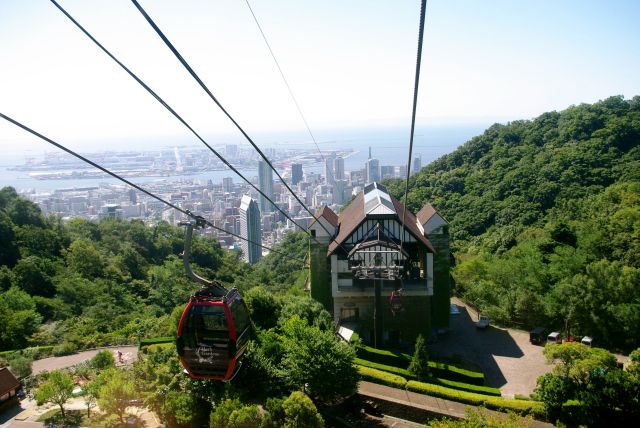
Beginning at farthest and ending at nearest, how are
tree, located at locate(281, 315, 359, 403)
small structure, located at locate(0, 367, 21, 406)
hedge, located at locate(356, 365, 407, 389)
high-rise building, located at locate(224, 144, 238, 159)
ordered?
1. high-rise building, located at locate(224, 144, 238, 159)
2. small structure, located at locate(0, 367, 21, 406)
3. hedge, located at locate(356, 365, 407, 389)
4. tree, located at locate(281, 315, 359, 403)

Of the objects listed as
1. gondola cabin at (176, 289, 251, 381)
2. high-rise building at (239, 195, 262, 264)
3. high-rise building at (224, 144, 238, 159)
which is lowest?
high-rise building at (239, 195, 262, 264)

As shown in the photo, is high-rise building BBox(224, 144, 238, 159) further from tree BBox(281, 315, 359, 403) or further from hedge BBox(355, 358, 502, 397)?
tree BBox(281, 315, 359, 403)

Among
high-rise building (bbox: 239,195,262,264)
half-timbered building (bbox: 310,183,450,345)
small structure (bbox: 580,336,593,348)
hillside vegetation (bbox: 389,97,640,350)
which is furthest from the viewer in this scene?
high-rise building (bbox: 239,195,262,264)

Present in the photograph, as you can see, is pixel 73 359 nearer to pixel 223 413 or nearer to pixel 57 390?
pixel 57 390

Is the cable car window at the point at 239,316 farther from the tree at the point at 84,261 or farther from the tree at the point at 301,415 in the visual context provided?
the tree at the point at 84,261

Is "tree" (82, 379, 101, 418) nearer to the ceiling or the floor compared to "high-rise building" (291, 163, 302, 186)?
nearer to the floor

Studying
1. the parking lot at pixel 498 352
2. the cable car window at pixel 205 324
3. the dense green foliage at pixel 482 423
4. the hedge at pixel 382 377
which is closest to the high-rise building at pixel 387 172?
the parking lot at pixel 498 352

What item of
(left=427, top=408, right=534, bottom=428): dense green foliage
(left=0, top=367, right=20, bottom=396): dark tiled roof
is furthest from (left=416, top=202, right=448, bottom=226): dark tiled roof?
(left=0, top=367, right=20, bottom=396): dark tiled roof
